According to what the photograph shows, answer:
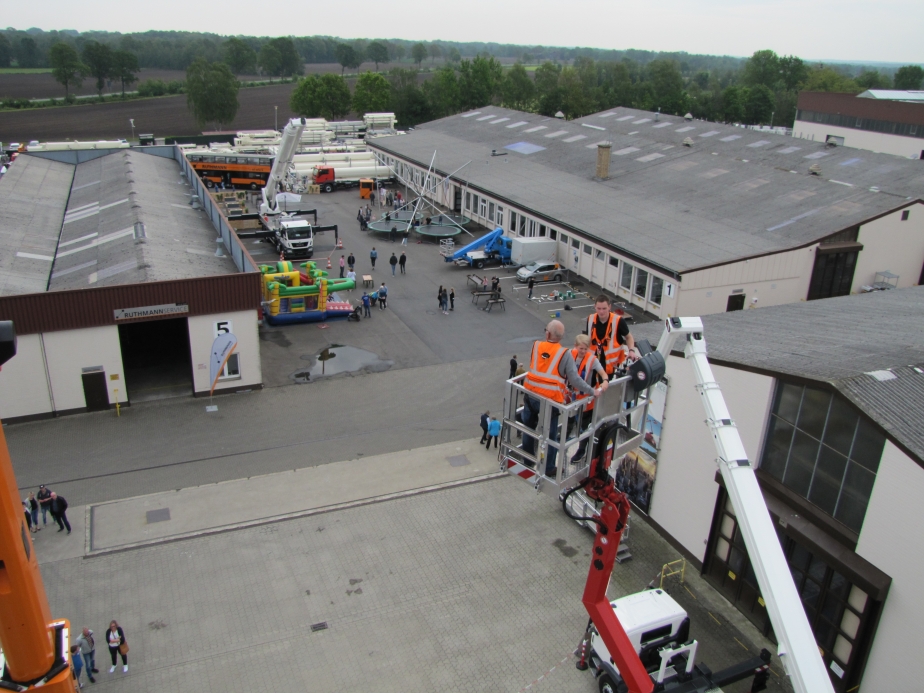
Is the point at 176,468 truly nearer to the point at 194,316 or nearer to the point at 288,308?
the point at 194,316

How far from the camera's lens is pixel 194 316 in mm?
23297

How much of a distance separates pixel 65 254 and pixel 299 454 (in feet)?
46.0

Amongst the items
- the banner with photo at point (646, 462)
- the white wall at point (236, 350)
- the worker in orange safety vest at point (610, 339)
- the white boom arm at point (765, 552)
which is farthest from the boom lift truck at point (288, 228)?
the white boom arm at point (765, 552)

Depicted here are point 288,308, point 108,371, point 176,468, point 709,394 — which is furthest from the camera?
point 288,308

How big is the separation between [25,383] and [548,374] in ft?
62.8

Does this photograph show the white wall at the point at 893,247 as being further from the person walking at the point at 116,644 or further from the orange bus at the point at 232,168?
the orange bus at the point at 232,168

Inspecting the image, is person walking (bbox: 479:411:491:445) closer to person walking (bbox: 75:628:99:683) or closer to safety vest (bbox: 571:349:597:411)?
person walking (bbox: 75:628:99:683)

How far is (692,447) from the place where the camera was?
16141mm

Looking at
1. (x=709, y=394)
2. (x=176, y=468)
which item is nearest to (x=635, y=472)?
(x=709, y=394)

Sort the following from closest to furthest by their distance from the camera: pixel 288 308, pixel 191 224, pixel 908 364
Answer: pixel 908 364 → pixel 288 308 → pixel 191 224

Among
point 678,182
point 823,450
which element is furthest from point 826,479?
point 678,182

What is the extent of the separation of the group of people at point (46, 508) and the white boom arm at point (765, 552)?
47.7 feet

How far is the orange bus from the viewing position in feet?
184

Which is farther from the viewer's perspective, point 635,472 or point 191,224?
point 191,224
